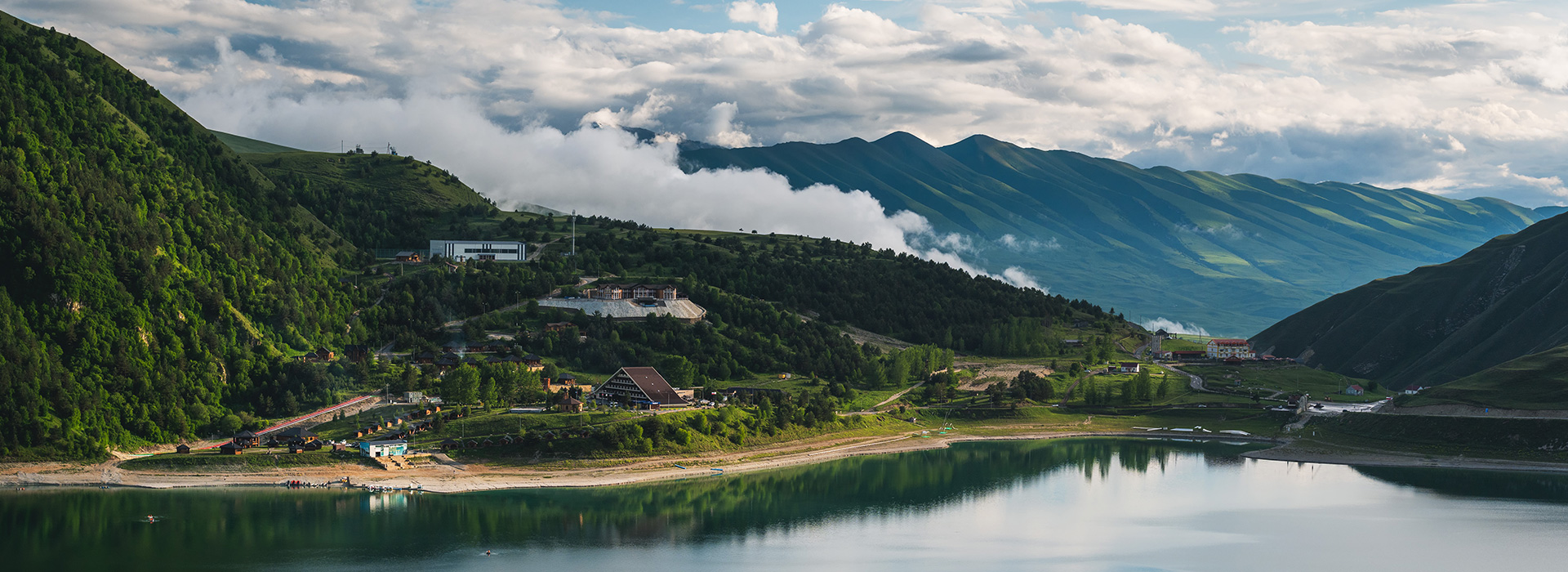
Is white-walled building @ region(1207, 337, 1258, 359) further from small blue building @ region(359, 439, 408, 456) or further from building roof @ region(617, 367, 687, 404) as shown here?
small blue building @ region(359, 439, 408, 456)

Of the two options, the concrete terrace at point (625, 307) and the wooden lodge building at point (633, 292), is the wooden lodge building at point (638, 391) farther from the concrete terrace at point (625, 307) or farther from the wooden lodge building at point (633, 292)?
the wooden lodge building at point (633, 292)

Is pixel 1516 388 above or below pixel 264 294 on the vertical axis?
below

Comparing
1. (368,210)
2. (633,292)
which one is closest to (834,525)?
(633,292)

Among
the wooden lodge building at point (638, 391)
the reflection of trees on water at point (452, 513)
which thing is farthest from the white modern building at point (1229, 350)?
the wooden lodge building at point (638, 391)

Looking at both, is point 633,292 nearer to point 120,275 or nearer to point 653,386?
point 653,386

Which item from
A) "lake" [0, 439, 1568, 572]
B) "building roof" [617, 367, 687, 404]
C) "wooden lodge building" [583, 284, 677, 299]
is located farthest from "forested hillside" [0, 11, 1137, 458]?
"lake" [0, 439, 1568, 572]

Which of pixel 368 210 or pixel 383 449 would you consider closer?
pixel 383 449

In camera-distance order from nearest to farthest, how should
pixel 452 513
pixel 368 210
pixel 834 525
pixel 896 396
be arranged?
pixel 452 513, pixel 834 525, pixel 896 396, pixel 368 210

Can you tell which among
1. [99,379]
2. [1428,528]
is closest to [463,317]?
[99,379]
